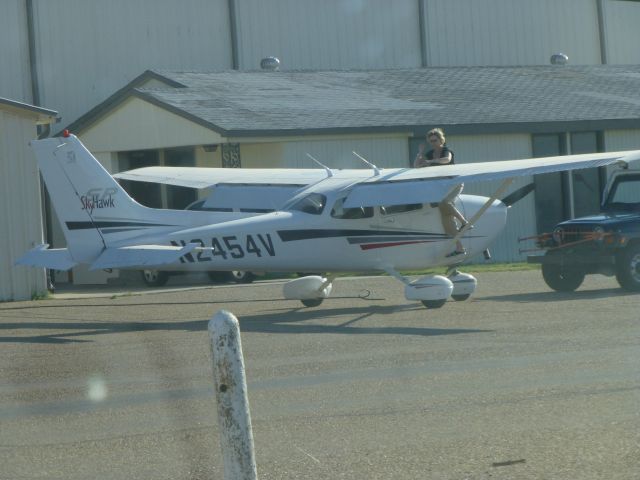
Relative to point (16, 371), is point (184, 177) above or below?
above

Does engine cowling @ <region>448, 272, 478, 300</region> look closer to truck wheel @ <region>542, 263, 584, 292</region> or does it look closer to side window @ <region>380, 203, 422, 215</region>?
side window @ <region>380, 203, 422, 215</region>

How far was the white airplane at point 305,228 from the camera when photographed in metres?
15.2

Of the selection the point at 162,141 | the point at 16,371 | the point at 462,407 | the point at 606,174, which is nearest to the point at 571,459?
the point at 462,407

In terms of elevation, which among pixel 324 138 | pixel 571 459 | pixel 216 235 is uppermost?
pixel 324 138

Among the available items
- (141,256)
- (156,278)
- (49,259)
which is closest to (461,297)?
(141,256)

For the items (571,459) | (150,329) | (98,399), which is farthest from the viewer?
(150,329)

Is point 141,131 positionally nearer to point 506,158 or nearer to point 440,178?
point 506,158

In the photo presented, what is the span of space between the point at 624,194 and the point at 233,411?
46.1 ft

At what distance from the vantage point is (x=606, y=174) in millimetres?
29141

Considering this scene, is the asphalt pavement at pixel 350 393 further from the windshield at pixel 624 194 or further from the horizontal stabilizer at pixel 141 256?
the windshield at pixel 624 194

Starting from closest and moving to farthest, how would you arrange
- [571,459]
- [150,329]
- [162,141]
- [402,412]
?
[571,459]
[402,412]
[150,329]
[162,141]

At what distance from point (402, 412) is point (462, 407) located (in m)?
0.43

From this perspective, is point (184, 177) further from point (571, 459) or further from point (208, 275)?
point (571, 459)

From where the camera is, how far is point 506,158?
27.6 meters
